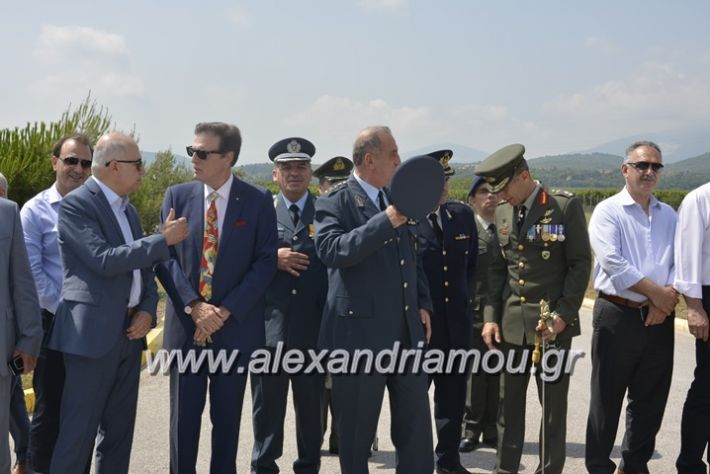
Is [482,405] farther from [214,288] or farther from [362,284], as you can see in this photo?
[214,288]

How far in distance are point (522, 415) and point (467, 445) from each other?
115cm

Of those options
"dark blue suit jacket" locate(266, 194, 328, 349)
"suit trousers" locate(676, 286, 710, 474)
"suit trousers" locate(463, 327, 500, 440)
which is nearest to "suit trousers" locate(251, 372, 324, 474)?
"dark blue suit jacket" locate(266, 194, 328, 349)

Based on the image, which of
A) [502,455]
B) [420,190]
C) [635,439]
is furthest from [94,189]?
[635,439]

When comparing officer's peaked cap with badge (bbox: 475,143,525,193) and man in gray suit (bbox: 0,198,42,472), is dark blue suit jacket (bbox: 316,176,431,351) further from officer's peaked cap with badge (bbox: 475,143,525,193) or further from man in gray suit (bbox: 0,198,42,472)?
man in gray suit (bbox: 0,198,42,472)

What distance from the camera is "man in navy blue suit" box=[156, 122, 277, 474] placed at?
14.1 ft

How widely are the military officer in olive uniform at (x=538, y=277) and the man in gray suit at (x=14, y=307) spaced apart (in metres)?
2.69

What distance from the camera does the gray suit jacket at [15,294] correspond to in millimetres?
3779

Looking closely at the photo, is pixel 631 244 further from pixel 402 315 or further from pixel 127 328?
pixel 127 328

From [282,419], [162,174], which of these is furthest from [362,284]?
[162,174]

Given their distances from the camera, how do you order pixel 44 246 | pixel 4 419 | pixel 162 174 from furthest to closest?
pixel 162 174, pixel 44 246, pixel 4 419

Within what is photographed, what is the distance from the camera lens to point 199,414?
434 centimetres

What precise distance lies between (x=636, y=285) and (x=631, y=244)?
0.33 m

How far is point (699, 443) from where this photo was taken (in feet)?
15.5

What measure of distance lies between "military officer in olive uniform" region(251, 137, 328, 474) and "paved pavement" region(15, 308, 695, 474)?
0.41 meters
